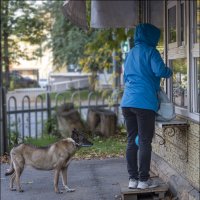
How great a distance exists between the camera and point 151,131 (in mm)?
5578

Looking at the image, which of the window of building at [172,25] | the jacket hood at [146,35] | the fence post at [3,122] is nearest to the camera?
the jacket hood at [146,35]

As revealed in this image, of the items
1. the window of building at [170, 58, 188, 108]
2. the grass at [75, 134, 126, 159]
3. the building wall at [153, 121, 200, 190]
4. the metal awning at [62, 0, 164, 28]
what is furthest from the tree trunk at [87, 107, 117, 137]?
the window of building at [170, 58, 188, 108]

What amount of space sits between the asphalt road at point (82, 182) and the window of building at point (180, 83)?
123cm

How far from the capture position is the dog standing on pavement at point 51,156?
21.1ft

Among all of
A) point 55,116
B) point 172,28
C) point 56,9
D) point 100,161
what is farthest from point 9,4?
point 172,28

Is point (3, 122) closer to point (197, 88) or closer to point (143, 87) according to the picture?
point (143, 87)

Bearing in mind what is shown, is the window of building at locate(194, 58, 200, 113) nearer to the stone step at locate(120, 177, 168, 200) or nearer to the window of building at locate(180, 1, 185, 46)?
the window of building at locate(180, 1, 185, 46)

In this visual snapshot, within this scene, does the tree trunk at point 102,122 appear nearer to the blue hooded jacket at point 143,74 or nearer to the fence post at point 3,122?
the fence post at point 3,122

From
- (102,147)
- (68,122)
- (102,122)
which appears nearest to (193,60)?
(102,147)

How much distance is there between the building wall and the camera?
5.27 metres

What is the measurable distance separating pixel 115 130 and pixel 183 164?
6681mm

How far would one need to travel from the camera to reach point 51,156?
21.4 ft

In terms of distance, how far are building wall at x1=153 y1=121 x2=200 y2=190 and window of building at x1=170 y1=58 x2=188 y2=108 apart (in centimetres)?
39

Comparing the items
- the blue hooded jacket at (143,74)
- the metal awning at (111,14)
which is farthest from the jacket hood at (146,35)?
the metal awning at (111,14)
